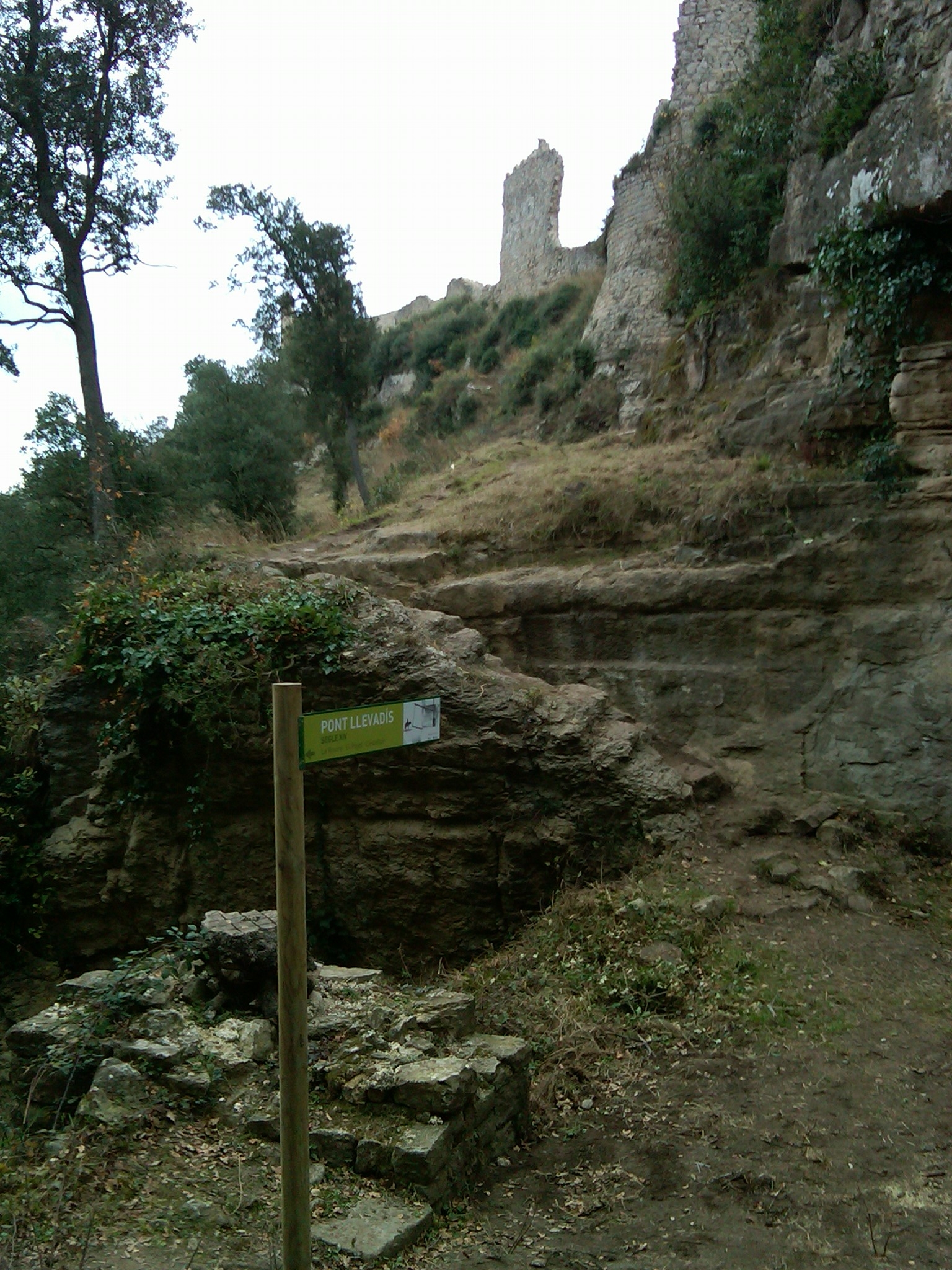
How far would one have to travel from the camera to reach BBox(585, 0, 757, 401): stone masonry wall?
20.3 m

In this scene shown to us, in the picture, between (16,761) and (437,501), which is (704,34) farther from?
(16,761)

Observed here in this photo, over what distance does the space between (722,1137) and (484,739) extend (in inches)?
139

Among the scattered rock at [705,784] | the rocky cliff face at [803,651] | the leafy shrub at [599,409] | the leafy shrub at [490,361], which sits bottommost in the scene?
the scattered rock at [705,784]

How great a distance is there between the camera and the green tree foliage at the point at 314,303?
2002 cm

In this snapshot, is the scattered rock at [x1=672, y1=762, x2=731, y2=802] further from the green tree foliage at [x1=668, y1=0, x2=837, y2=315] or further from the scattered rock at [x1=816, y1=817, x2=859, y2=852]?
the green tree foliage at [x1=668, y1=0, x2=837, y2=315]

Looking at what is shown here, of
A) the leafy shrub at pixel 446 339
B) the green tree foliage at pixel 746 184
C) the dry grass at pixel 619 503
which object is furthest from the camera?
the leafy shrub at pixel 446 339

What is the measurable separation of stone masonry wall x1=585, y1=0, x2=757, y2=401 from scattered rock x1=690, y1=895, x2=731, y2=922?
1526 centimetres

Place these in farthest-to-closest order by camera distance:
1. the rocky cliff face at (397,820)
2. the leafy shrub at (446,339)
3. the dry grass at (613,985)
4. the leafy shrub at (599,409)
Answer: the leafy shrub at (446,339) → the leafy shrub at (599,409) → the rocky cliff face at (397,820) → the dry grass at (613,985)

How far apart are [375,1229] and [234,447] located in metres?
17.6

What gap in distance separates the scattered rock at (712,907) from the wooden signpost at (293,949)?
390 cm

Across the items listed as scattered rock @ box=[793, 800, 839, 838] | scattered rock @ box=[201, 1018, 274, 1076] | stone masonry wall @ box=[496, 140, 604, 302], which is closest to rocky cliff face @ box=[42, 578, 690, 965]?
scattered rock @ box=[793, 800, 839, 838]

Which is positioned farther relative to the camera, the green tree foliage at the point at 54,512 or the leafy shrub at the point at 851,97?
the green tree foliage at the point at 54,512

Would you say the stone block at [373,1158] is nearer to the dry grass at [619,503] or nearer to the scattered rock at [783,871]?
the scattered rock at [783,871]

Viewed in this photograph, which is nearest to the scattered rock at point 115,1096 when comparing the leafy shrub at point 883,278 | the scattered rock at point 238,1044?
the scattered rock at point 238,1044
